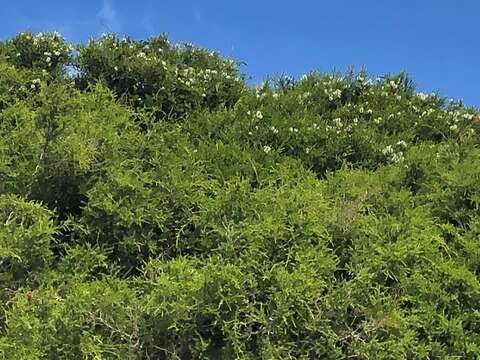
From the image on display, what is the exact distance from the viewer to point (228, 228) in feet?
16.3

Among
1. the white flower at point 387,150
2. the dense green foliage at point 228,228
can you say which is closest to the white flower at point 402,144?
the dense green foliage at point 228,228

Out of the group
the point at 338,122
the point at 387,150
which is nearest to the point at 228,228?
the point at 387,150

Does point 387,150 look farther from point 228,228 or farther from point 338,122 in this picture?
point 228,228

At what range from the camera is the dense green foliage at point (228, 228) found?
14.8 feet

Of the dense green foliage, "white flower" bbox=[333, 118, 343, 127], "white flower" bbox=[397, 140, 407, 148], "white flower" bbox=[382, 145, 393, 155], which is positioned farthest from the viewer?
"white flower" bbox=[333, 118, 343, 127]

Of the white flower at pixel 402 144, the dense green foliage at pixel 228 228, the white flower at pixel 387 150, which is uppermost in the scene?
the white flower at pixel 402 144

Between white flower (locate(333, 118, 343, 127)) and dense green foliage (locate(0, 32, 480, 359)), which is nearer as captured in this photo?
dense green foliage (locate(0, 32, 480, 359))

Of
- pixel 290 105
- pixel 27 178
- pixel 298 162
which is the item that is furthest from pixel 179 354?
pixel 290 105

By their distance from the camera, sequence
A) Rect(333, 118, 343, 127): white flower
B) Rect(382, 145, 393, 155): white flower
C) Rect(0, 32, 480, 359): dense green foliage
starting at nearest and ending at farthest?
1. Rect(0, 32, 480, 359): dense green foliage
2. Rect(382, 145, 393, 155): white flower
3. Rect(333, 118, 343, 127): white flower

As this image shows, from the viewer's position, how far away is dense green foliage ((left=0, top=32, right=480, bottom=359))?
4.51m

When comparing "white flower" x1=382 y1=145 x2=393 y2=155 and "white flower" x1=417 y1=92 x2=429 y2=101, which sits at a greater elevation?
"white flower" x1=417 y1=92 x2=429 y2=101

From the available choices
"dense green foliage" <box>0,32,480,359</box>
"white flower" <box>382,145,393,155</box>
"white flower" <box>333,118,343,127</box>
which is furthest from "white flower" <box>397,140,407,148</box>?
"white flower" <box>333,118,343,127</box>

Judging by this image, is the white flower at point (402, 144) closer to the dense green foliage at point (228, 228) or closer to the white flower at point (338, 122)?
the dense green foliage at point (228, 228)

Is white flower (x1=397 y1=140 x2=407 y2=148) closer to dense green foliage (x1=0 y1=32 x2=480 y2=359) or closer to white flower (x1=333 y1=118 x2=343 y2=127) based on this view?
dense green foliage (x1=0 y1=32 x2=480 y2=359)
